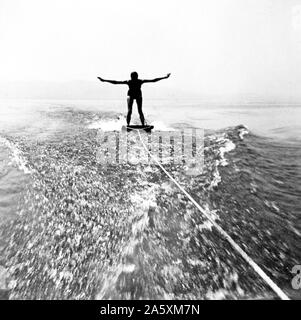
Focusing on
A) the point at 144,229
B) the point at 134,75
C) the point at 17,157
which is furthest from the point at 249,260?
the point at 134,75

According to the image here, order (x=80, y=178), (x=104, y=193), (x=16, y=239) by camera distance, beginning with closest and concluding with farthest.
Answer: (x=16, y=239) → (x=104, y=193) → (x=80, y=178)

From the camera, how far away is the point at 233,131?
11820 millimetres

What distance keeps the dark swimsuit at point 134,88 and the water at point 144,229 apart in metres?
3.64

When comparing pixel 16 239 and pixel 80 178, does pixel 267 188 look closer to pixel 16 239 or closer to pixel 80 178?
pixel 80 178

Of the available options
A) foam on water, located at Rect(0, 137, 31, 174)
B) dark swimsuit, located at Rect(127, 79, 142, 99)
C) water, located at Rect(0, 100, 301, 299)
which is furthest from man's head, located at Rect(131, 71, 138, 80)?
foam on water, located at Rect(0, 137, 31, 174)

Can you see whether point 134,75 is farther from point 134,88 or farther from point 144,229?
point 144,229

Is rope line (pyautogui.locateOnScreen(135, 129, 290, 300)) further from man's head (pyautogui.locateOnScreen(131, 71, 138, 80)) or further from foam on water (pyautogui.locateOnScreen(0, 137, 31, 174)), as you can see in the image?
man's head (pyautogui.locateOnScreen(131, 71, 138, 80))

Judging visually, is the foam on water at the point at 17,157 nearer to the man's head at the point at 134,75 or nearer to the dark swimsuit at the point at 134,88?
the dark swimsuit at the point at 134,88

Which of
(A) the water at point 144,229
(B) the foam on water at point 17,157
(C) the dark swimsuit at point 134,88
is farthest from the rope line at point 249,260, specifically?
(C) the dark swimsuit at point 134,88

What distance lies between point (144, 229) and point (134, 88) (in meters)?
7.34

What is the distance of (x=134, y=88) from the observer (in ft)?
35.7

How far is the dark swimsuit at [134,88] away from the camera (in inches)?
422

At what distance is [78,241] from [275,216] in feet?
10.7
